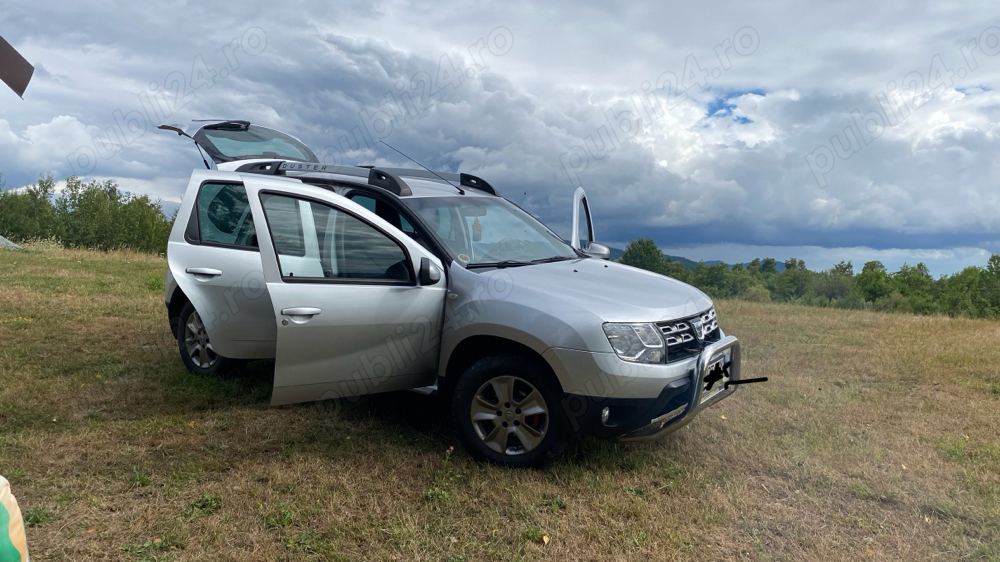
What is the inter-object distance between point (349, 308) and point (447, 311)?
638 mm

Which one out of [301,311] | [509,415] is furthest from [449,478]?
[301,311]

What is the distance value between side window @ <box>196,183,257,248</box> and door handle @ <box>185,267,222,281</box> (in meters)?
0.25

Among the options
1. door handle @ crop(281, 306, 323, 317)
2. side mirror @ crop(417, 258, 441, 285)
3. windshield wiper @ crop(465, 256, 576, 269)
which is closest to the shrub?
windshield wiper @ crop(465, 256, 576, 269)

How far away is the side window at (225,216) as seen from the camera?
517 cm

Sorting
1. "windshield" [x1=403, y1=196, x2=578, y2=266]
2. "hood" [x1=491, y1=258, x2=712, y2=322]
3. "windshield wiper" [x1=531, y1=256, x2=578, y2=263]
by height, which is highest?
"windshield" [x1=403, y1=196, x2=578, y2=266]

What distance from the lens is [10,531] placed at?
1.72m

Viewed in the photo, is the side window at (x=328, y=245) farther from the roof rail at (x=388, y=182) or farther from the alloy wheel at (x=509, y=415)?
the alloy wheel at (x=509, y=415)

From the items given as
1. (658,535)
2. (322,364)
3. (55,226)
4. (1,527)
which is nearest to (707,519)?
(658,535)

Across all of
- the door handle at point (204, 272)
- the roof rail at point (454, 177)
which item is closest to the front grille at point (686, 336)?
the roof rail at point (454, 177)

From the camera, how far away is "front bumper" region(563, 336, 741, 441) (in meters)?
3.81

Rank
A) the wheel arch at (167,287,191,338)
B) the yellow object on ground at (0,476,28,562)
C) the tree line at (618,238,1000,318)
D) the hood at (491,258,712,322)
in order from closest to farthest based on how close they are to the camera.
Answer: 1. the yellow object on ground at (0,476,28,562)
2. the hood at (491,258,712,322)
3. the wheel arch at (167,287,191,338)
4. the tree line at (618,238,1000,318)

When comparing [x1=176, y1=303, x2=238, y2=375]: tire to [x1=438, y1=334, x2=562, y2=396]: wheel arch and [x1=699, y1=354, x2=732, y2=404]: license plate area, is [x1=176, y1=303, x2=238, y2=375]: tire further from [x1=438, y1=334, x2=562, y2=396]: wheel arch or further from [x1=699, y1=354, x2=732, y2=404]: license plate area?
[x1=699, y1=354, x2=732, y2=404]: license plate area

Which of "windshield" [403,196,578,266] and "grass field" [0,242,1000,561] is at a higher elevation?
"windshield" [403,196,578,266]

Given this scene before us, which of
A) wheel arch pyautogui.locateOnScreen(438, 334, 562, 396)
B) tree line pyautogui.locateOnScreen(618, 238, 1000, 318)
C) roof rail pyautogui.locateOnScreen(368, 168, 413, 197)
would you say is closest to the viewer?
wheel arch pyautogui.locateOnScreen(438, 334, 562, 396)
